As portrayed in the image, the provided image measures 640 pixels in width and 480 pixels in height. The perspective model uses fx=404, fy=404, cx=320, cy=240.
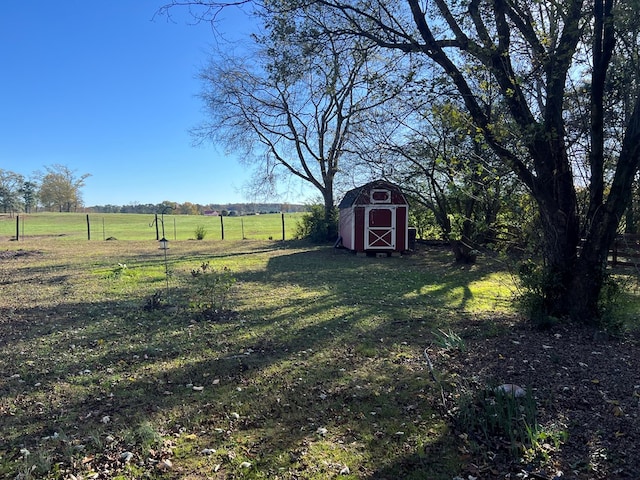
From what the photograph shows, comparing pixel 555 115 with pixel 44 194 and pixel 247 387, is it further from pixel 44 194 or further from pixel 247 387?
pixel 44 194

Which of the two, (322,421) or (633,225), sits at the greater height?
(633,225)

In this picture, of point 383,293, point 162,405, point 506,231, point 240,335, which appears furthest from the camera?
point 383,293

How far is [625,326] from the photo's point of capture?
15.3ft

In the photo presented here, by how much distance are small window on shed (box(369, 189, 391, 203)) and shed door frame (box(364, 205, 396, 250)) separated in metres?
0.22

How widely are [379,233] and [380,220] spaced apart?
464mm

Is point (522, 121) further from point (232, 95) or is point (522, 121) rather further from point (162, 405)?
point (232, 95)

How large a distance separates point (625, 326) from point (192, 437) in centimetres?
481

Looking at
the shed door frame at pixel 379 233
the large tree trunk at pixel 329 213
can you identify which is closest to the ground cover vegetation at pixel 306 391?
the shed door frame at pixel 379 233

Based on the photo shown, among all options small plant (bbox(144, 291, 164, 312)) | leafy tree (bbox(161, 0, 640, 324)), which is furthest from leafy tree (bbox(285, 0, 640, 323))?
small plant (bbox(144, 291, 164, 312))

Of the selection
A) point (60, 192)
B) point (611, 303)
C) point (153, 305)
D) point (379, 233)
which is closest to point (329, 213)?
point (379, 233)

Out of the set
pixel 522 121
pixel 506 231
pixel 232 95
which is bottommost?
pixel 506 231

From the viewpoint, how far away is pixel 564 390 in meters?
3.05

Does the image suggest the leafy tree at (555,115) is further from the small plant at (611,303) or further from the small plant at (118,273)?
the small plant at (118,273)

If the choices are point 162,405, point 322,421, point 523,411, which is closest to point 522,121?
point 523,411
